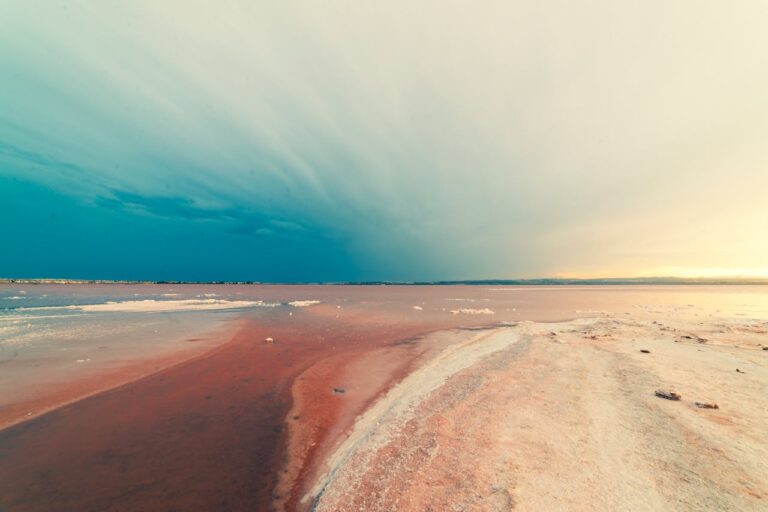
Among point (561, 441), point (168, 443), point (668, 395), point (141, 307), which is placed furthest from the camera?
point (141, 307)

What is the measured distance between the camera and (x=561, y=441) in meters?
5.70

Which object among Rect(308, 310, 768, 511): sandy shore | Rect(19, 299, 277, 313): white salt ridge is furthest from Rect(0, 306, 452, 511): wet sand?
Rect(19, 299, 277, 313): white salt ridge

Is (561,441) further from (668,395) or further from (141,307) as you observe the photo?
(141,307)

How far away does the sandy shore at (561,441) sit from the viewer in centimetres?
434

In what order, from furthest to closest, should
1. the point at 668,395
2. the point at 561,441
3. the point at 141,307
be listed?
the point at 141,307 → the point at 668,395 → the point at 561,441

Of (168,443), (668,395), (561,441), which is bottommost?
(168,443)

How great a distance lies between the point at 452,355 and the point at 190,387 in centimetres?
1005

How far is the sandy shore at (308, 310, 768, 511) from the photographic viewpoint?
4336mm

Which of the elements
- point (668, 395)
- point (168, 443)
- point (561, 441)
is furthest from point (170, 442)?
point (668, 395)

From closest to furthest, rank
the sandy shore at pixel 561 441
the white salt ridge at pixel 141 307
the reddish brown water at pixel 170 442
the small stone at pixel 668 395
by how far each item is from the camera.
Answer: the sandy shore at pixel 561 441, the reddish brown water at pixel 170 442, the small stone at pixel 668 395, the white salt ridge at pixel 141 307

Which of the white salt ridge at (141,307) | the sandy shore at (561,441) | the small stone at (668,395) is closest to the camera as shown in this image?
the sandy shore at (561,441)

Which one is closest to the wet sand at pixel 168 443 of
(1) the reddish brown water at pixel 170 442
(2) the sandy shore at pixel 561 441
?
(1) the reddish brown water at pixel 170 442

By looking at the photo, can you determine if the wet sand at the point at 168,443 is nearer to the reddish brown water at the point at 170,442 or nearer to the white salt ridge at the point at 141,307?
the reddish brown water at the point at 170,442

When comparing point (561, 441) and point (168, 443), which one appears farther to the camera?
point (168, 443)
